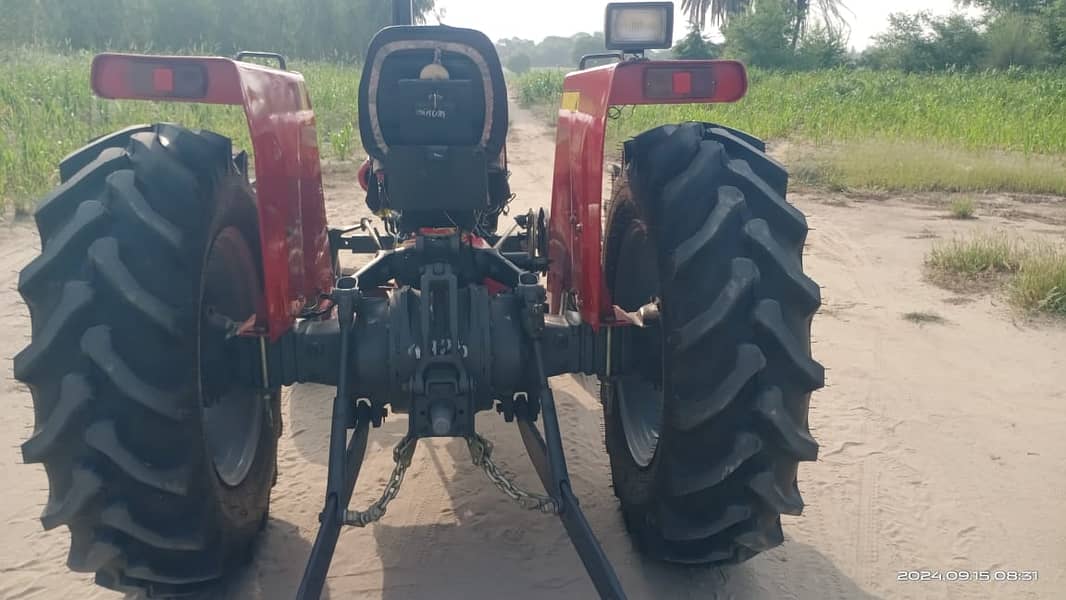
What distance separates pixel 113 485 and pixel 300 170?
1.38 metres

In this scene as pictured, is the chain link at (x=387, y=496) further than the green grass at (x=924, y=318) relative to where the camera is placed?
No

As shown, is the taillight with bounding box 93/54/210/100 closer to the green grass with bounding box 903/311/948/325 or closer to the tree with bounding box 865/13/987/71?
the green grass with bounding box 903/311/948/325

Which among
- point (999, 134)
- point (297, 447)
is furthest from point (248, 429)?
point (999, 134)

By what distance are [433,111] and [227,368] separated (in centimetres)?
113

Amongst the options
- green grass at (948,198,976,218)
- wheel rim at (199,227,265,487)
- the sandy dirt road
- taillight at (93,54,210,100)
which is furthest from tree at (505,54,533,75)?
taillight at (93,54,210,100)

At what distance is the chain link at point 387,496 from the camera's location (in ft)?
6.91

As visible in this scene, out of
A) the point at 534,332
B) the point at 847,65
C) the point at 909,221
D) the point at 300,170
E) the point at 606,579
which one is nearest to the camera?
the point at 606,579

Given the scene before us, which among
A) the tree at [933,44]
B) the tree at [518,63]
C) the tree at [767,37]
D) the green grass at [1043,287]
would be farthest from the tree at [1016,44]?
the tree at [518,63]

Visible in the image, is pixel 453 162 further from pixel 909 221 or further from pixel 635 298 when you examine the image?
pixel 909 221

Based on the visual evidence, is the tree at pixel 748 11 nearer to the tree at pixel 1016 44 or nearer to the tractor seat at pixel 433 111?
the tree at pixel 1016 44

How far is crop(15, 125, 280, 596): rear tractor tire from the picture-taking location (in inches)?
79.6

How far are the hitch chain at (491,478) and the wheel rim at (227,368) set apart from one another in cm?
51

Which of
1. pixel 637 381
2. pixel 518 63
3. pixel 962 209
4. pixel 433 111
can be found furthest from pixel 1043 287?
pixel 518 63

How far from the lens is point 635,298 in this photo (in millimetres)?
3170
